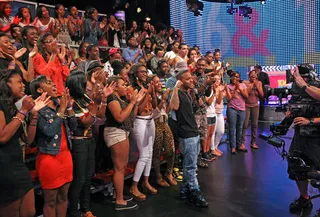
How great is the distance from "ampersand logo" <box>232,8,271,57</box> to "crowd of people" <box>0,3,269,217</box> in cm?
624

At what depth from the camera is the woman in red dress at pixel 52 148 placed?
245 centimetres

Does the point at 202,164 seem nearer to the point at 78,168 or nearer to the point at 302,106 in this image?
the point at 302,106

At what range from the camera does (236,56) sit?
12.3m

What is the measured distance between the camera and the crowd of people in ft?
7.25

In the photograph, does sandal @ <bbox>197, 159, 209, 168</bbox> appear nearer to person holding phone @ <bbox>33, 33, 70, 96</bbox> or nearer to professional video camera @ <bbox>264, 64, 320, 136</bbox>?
professional video camera @ <bbox>264, 64, 320, 136</bbox>

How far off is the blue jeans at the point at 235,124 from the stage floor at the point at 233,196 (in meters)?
0.83

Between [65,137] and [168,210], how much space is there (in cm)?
152

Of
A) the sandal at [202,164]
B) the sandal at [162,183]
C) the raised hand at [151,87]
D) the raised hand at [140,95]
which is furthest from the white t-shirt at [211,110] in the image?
the raised hand at [140,95]

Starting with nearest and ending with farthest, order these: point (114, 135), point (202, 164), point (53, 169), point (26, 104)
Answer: point (26, 104) → point (53, 169) → point (114, 135) → point (202, 164)

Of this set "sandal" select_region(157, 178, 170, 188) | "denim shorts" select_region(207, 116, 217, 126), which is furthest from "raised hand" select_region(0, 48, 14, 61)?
"denim shorts" select_region(207, 116, 217, 126)

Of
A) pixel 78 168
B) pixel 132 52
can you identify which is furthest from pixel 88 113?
pixel 132 52

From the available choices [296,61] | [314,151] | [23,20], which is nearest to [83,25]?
[23,20]

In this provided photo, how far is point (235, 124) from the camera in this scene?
6051 mm

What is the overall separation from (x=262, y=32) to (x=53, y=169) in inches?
445
